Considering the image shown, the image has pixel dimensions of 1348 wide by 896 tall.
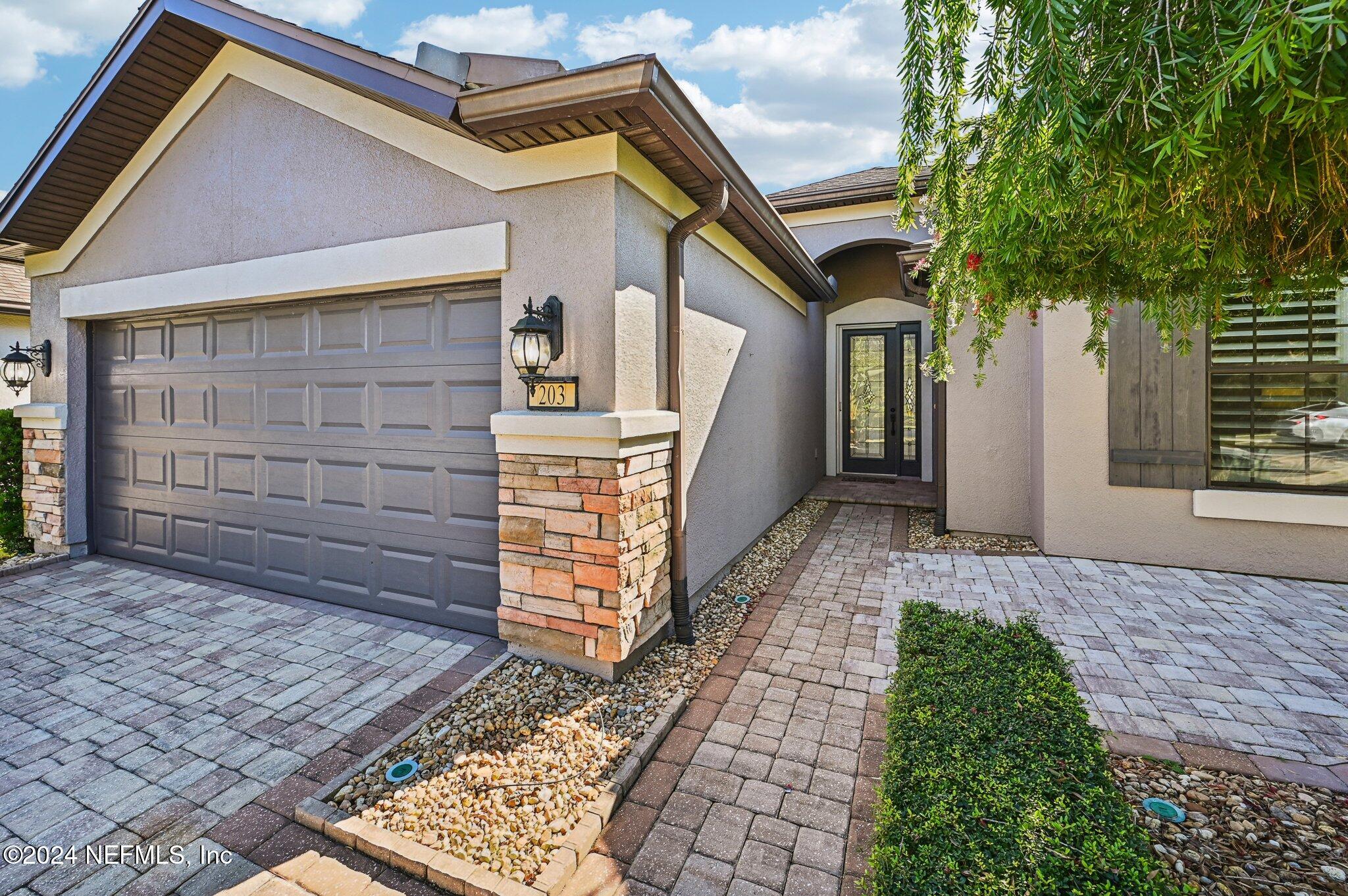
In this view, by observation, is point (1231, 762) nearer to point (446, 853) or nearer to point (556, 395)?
point (446, 853)

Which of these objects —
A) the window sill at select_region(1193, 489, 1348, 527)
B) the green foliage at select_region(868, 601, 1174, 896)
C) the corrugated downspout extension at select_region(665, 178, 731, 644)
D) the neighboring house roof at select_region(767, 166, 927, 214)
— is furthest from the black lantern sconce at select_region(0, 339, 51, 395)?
the window sill at select_region(1193, 489, 1348, 527)

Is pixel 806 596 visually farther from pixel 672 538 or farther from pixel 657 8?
pixel 657 8

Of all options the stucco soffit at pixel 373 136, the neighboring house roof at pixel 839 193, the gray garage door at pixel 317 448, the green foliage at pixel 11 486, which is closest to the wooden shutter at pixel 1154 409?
the neighboring house roof at pixel 839 193

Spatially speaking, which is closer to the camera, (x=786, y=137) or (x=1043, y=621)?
(x=1043, y=621)

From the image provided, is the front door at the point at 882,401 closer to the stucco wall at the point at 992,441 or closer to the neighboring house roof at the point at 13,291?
the stucco wall at the point at 992,441

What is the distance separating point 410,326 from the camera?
4477 millimetres

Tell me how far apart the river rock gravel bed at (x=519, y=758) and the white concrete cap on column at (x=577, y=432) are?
4.55 feet

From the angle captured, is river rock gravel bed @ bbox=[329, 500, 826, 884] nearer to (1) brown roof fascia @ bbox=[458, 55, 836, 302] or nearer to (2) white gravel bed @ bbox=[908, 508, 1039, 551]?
(1) brown roof fascia @ bbox=[458, 55, 836, 302]

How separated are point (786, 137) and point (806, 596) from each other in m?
11.4

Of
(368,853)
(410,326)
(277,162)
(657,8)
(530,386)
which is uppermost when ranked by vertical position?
(657,8)

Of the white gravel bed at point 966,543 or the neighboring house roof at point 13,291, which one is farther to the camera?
the neighboring house roof at point 13,291

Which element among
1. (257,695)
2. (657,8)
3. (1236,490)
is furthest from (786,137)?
(257,695)

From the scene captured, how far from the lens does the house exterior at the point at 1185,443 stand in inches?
213

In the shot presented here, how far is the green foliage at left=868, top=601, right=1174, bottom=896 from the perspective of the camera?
1575 mm
